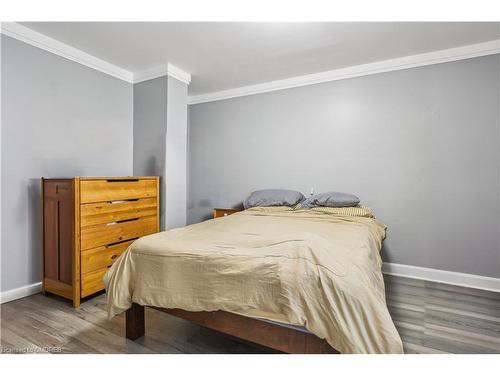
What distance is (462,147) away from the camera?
2.59 metres

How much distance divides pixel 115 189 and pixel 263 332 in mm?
1825

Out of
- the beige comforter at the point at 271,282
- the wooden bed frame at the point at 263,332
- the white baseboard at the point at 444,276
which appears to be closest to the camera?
the beige comforter at the point at 271,282

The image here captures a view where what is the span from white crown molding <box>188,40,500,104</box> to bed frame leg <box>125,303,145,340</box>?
9.67 ft

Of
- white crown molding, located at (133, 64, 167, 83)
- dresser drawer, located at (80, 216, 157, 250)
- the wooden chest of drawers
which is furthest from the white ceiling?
dresser drawer, located at (80, 216, 157, 250)

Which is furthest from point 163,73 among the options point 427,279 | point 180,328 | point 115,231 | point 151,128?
point 427,279

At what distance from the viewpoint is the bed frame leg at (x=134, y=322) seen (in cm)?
163

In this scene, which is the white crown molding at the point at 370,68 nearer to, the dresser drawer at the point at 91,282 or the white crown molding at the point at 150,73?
the white crown molding at the point at 150,73

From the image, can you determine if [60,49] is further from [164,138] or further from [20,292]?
[20,292]

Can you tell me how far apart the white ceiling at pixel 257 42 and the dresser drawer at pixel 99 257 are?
75.0 inches

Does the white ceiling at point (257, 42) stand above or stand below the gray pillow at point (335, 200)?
above

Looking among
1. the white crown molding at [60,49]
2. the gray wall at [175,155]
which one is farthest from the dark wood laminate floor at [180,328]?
the white crown molding at [60,49]

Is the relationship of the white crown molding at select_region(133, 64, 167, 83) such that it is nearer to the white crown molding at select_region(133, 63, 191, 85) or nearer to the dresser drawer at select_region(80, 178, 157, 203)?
the white crown molding at select_region(133, 63, 191, 85)

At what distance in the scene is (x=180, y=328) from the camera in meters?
1.78
